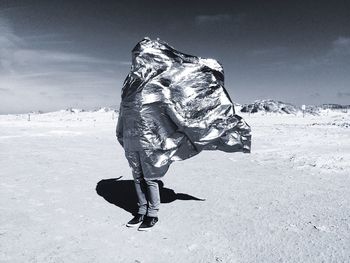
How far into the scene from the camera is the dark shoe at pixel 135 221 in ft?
14.3

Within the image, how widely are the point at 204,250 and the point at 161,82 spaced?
6.89 ft

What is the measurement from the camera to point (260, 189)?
243 inches

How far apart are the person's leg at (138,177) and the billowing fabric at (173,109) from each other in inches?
4.0

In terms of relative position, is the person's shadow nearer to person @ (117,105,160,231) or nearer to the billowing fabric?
person @ (117,105,160,231)

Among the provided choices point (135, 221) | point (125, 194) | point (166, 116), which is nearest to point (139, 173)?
point (135, 221)

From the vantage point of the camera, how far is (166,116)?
4508mm

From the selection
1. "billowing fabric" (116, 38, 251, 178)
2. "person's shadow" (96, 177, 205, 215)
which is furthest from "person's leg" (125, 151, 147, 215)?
"person's shadow" (96, 177, 205, 215)

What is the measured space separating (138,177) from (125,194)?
5.19ft

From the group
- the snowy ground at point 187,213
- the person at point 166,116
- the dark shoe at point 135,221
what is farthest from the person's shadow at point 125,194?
the person at point 166,116

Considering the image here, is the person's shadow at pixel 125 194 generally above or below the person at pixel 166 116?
below

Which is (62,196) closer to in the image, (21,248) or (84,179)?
(84,179)

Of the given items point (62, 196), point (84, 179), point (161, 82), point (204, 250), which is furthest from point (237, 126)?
point (84, 179)

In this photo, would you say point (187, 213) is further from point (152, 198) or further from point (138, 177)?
point (138, 177)

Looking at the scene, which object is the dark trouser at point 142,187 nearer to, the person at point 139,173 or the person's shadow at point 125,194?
the person at point 139,173
